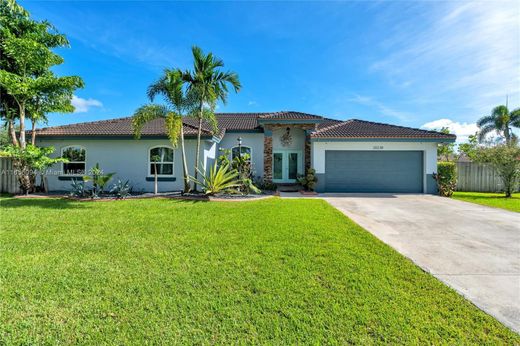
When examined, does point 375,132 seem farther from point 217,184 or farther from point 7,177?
point 7,177

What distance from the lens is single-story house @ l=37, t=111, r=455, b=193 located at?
13938 millimetres

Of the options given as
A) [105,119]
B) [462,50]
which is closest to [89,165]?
[105,119]

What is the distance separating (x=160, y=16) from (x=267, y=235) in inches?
444

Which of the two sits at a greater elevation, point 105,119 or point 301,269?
point 105,119

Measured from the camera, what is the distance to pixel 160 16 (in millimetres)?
10883

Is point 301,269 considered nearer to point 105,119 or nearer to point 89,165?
point 89,165

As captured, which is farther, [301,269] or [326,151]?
[326,151]

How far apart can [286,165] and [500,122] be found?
27837 millimetres

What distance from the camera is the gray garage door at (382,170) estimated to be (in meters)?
15.0

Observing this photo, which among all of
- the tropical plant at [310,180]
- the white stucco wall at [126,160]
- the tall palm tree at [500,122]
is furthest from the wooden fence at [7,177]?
the tall palm tree at [500,122]

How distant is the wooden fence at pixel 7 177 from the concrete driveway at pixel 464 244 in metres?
17.1

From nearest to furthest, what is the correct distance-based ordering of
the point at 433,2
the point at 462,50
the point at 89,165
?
the point at 433,2 → the point at 462,50 → the point at 89,165

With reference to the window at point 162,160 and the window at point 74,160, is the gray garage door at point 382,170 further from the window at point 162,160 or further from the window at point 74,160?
the window at point 74,160

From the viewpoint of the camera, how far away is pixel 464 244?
219 inches
